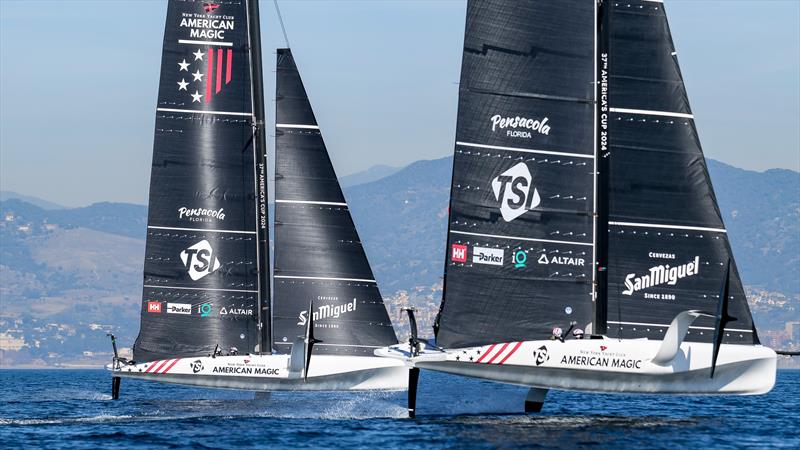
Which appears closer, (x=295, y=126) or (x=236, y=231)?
(x=295, y=126)

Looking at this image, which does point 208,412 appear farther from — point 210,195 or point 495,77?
point 495,77

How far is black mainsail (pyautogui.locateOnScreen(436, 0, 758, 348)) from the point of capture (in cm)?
3928

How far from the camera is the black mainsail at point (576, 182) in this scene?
39.3m

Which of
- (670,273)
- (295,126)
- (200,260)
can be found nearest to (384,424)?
(670,273)

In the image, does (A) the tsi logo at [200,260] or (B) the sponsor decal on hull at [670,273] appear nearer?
(B) the sponsor decal on hull at [670,273]

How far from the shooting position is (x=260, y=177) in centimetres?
4950

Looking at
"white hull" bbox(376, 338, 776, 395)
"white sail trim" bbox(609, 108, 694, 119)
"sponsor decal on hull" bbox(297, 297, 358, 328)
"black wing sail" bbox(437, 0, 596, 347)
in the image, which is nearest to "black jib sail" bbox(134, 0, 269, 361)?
"sponsor decal on hull" bbox(297, 297, 358, 328)

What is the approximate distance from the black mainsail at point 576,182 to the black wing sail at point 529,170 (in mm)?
26

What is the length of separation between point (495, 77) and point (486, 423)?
891cm

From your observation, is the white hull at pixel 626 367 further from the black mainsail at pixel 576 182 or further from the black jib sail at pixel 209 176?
the black jib sail at pixel 209 176

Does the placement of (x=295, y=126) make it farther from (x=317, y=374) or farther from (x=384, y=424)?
(x=384, y=424)

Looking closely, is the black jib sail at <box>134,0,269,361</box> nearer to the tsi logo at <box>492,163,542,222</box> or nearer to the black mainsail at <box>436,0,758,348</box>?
the black mainsail at <box>436,0,758,348</box>

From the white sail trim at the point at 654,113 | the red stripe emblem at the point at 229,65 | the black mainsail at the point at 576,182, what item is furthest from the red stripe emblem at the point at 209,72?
the white sail trim at the point at 654,113

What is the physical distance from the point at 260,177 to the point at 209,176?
5.52 ft
